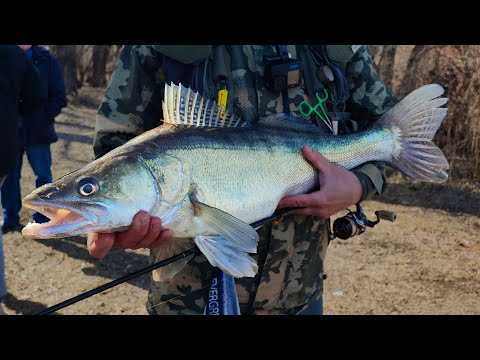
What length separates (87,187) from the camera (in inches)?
68.5

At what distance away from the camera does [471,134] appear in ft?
22.5

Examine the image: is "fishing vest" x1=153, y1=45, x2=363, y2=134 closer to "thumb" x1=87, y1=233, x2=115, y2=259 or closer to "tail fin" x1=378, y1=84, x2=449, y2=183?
"tail fin" x1=378, y1=84, x2=449, y2=183

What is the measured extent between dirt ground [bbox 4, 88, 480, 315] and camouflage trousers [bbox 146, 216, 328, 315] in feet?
7.41

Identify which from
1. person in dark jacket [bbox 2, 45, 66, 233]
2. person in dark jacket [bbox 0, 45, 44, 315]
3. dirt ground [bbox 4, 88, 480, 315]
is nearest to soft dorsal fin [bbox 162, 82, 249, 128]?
person in dark jacket [bbox 0, 45, 44, 315]

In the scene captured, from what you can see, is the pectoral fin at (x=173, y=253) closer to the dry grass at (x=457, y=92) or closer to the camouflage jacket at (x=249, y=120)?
the camouflage jacket at (x=249, y=120)

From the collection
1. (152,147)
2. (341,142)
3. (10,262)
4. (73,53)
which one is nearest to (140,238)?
(152,147)

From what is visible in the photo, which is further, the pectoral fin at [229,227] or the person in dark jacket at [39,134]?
the person in dark jacket at [39,134]

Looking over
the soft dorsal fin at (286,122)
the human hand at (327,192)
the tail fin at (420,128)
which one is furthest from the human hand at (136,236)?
the tail fin at (420,128)

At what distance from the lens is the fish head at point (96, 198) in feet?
5.60

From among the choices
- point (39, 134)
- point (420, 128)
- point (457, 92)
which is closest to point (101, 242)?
point (420, 128)

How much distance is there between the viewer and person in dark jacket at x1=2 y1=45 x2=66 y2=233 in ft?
19.1

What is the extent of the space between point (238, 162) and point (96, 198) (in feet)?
1.96

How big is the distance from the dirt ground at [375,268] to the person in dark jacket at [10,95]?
42.7 inches
